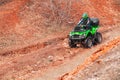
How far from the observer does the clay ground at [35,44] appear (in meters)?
24.2

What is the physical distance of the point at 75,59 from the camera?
2628cm

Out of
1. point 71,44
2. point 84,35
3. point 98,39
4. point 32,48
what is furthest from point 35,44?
point 98,39

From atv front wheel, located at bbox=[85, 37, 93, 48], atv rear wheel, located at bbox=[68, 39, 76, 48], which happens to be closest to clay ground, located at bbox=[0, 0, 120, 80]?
atv rear wheel, located at bbox=[68, 39, 76, 48]

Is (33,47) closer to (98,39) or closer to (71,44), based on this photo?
(71,44)

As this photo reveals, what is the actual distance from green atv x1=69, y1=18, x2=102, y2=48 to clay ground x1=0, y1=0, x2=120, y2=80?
515 millimetres

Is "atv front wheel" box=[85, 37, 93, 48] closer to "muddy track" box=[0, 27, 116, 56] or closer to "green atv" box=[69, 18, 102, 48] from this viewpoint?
"green atv" box=[69, 18, 102, 48]

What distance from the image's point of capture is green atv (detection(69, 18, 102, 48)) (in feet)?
92.1

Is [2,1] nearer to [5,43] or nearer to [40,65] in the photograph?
[5,43]

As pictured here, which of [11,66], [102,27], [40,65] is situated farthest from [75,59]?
[102,27]

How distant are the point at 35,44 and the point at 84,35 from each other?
462 centimetres

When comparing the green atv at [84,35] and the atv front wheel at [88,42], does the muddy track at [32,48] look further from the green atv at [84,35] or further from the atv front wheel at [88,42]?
the atv front wheel at [88,42]

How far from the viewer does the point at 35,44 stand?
29.9 metres

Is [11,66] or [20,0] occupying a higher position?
[20,0]

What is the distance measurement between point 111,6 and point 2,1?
505 inches
